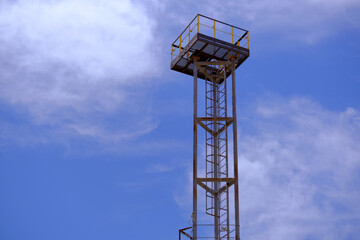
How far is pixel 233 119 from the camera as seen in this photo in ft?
114

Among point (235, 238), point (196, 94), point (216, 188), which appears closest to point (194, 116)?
point (196, 94)

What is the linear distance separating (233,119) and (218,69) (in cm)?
463

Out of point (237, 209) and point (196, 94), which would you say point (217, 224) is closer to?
point (237, 209)

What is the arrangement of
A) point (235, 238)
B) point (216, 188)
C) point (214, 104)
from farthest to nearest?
point (214, 104) < point (216, 188) < point (235, 238)

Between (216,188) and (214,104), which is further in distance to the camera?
(214,104)

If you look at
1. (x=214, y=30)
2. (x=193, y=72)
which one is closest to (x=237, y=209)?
(x=193, y=72)

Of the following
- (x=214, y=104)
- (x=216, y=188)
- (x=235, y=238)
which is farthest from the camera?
(x=214, y=104)

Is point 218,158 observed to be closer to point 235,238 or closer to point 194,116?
point 194,116

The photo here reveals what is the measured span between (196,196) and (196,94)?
6416 millimetres

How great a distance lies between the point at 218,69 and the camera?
3788 centimetres

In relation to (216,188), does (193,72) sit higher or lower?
higher

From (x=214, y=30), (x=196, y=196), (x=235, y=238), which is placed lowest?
(x=235, y=238)

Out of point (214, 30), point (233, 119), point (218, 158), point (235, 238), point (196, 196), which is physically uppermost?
point (214, 30)

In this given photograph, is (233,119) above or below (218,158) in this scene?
above
